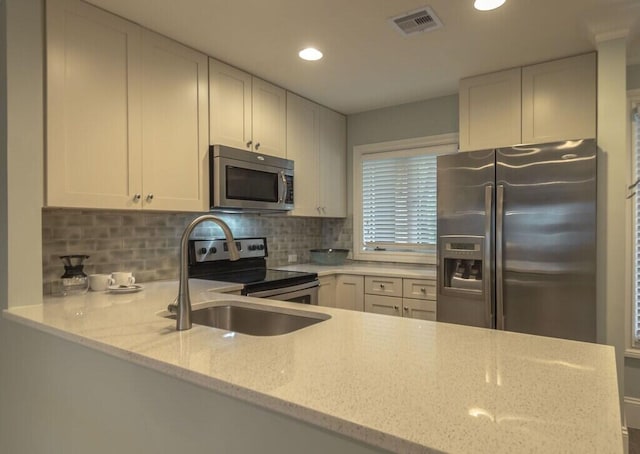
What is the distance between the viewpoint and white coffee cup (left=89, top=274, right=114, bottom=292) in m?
2.14

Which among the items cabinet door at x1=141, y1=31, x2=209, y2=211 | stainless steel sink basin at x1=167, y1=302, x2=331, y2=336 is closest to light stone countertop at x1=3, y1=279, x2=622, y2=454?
stainless steel sink basin at x1=167, y1=302, x2=331, y2=336

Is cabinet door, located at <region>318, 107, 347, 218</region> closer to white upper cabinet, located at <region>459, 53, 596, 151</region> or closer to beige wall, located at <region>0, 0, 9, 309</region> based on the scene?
white upper cabinet, located at <region>459, 53, 596, 151</region>

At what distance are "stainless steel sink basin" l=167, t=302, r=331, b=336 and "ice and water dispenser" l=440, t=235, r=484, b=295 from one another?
1.32m

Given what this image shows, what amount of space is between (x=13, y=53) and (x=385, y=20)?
5.72ft

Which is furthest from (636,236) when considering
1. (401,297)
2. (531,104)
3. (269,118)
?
(269,118)

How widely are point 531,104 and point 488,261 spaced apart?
118cm

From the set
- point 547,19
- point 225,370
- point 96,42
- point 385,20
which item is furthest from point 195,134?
point 547,19

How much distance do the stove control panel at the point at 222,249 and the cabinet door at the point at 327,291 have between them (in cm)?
57

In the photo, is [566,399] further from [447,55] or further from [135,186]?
[447,55]

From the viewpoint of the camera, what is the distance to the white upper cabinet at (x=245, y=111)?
263 cm

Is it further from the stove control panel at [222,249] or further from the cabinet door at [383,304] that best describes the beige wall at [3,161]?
the cabinet door at [383,304]

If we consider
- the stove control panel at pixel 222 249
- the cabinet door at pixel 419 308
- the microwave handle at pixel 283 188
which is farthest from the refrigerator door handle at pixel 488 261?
the stove control panel at pixel 222 249

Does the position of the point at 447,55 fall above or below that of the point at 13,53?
above

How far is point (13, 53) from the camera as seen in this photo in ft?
Result: 5.47
